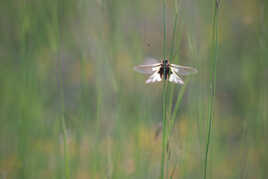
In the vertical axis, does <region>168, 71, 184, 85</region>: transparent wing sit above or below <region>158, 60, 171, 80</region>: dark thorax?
below

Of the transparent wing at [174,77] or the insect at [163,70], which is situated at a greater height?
the insect at [163,70]

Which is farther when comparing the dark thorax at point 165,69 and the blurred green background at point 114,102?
the blurred green background at point 114,102

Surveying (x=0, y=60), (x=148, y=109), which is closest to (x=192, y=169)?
(x=148, y=109)

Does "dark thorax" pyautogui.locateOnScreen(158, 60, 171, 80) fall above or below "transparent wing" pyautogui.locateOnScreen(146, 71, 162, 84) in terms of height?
above

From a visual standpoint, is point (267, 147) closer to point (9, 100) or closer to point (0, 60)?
point (9, 100)

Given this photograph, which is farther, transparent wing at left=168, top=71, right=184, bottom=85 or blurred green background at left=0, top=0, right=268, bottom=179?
blurred green background at left=0, top=0, right=268, bottom=179

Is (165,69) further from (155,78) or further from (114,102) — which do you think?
(114,102)

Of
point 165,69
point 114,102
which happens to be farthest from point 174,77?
point 114,102

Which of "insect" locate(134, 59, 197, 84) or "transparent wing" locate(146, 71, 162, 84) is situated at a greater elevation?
"insect" locate(134, 59, 197, 84)
